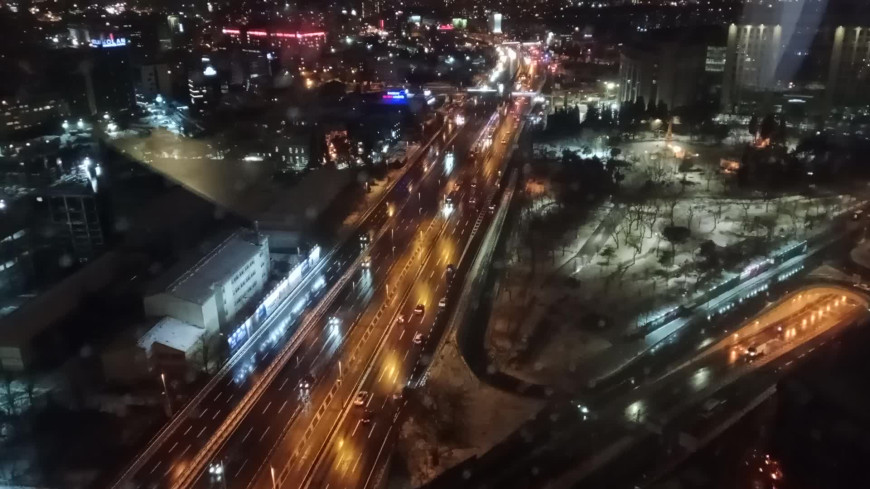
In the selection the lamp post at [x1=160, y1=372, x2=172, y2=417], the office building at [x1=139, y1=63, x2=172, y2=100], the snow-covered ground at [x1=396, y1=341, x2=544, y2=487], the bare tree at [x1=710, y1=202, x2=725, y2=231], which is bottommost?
the snow-covered ground at [x1=396, y1=341, x2=544, y2=487]

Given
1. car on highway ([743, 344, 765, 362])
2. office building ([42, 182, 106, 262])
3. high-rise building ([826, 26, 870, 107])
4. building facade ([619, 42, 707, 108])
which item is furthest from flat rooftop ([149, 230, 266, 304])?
high-rise building ([826, 26, 870, 107])

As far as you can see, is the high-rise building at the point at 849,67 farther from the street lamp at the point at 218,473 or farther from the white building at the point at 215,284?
the street lamp at the point at 218,473

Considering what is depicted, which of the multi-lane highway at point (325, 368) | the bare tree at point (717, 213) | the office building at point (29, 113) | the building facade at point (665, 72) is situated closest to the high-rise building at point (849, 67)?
the building facade at point (665, 72)

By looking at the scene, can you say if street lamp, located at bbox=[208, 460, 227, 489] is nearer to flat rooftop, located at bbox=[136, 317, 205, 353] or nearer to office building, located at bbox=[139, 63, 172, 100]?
flat rooftop, located at bbox=[136, 317, 205, 353]

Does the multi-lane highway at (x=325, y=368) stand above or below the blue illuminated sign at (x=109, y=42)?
below

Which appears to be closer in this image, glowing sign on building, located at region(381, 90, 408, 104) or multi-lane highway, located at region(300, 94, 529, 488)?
multi-lane highway, located at region(300, 94, 529, 488)

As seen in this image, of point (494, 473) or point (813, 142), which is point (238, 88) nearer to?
point (813, 142)

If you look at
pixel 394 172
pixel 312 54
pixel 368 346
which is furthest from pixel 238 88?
pixel 368 346
